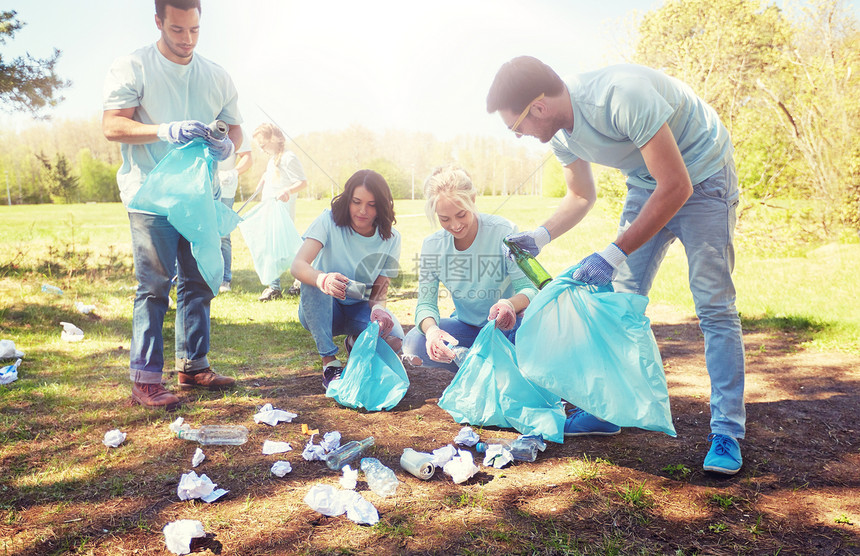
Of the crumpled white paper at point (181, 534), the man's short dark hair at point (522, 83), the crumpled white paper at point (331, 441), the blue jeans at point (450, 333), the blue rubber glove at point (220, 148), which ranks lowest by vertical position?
the crumpled white paper at point (331, 441)

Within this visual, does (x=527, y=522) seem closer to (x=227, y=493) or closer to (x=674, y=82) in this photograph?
(x=227, y=493)

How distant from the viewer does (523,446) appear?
2119 mm

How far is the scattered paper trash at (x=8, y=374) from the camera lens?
9.18 ft

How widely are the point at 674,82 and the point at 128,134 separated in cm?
225

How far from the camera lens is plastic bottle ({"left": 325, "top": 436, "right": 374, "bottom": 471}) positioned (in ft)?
6.70

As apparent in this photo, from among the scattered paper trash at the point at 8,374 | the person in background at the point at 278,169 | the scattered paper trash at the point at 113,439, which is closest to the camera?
the scattered paper trash at the point at 113,439

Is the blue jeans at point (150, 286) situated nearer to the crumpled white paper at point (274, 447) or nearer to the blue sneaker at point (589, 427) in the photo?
the crumpled white paper at point (274, 447)

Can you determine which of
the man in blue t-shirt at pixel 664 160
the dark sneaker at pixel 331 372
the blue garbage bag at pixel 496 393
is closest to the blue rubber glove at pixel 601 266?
the man in blue t-shirt at pixel 664 160

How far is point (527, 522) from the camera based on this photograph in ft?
5.51

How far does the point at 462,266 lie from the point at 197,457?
1411 millimetres

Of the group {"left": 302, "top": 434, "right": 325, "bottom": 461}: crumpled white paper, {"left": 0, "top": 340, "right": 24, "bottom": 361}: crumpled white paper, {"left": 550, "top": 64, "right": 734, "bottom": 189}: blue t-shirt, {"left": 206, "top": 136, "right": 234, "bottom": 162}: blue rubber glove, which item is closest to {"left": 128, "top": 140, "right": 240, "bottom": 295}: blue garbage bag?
{"left": 206, "top": 136, "right": 234, "bottom": 162}: blue rubber glove

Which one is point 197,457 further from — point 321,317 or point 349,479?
point 321,317

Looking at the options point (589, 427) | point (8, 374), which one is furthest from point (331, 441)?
point (8, 374)

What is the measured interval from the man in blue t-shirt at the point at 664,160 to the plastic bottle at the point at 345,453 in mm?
1044
